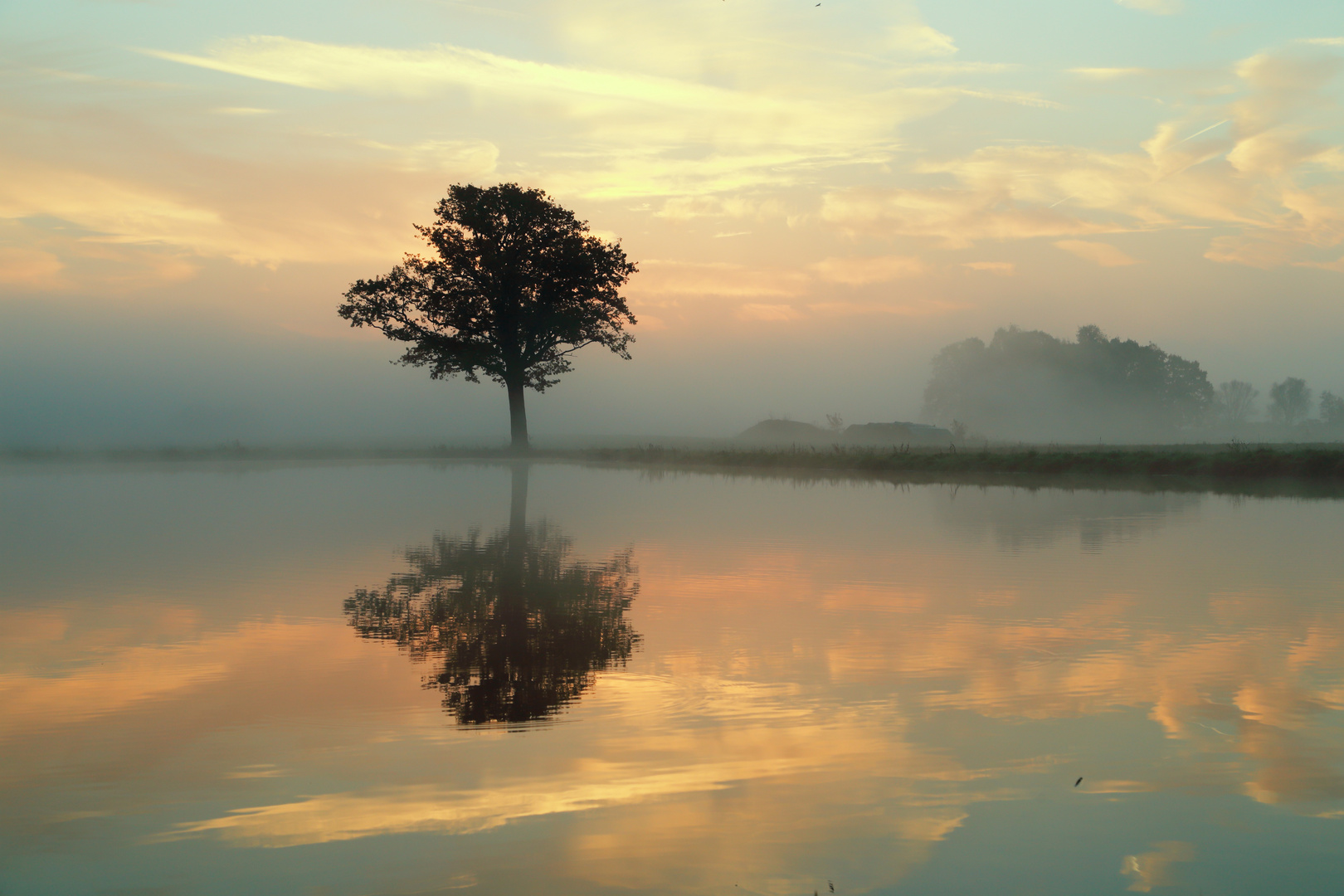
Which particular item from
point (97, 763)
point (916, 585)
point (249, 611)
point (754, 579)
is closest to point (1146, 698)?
point (916, 585)

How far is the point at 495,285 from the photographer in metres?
44.2

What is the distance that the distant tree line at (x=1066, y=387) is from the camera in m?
110

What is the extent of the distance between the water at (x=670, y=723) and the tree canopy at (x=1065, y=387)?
10393cm

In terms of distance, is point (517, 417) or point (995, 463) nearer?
point (995, 463)

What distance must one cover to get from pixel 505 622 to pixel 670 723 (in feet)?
9.33

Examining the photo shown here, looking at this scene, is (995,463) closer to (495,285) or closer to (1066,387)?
(495,285)

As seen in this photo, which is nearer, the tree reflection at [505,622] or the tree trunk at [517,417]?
the tree reflection at [505,622]

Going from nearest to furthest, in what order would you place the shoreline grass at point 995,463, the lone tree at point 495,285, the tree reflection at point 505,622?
the tree reflection at point 505,622, the shoreline grass at point 995,463, the lone tree at point 495,285

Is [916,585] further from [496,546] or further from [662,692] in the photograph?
[496,546]

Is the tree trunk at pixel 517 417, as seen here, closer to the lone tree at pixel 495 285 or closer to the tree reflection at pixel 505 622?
the lone tree at pixel 495 285

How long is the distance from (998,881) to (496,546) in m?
9.59

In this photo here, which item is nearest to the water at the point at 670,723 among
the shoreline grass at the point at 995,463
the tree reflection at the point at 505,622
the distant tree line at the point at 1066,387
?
the tree reflection at the point at 505,622

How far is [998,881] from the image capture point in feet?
11.4

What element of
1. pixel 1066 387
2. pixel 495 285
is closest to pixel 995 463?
pixel 495 285
